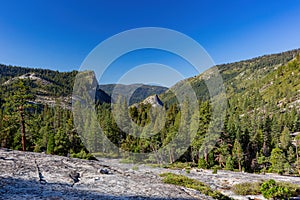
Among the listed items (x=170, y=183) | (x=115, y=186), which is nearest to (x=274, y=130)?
(x=170, y=183)


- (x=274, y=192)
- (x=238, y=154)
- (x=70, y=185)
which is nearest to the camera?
(x=70, y=185)

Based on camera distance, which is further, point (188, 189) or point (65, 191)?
point (188, 189)

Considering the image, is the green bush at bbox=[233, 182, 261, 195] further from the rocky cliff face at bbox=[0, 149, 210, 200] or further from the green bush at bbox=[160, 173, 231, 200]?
the rocky cliff face at bbox=[0, 149, 210, 200]

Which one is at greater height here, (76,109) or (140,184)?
(76,109)

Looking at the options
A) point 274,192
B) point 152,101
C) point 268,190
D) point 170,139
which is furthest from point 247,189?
point 152,101

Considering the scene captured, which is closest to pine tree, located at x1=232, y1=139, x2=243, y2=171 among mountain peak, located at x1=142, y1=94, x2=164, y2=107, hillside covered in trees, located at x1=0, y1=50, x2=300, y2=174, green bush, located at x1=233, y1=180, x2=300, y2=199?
hillside covered in trees, located at x1=0, y1=50, x2=300, y2=174

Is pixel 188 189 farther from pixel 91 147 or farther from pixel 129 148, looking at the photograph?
pixel 91 147

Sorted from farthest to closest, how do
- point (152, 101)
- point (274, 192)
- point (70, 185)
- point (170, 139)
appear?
Result: point (152, 101) → point (170, 139) → point (274, 192) → point (70, 185)

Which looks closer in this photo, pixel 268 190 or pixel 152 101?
pixel 268 190

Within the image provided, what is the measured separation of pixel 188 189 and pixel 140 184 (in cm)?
364

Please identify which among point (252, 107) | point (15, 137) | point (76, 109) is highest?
point (252, 107)

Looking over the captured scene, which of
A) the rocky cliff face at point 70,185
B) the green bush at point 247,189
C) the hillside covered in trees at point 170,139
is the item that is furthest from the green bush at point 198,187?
the hillside covered in trees at point 170,139

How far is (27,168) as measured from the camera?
17.3 m

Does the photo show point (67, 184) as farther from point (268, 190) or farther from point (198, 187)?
point (268, 190)
